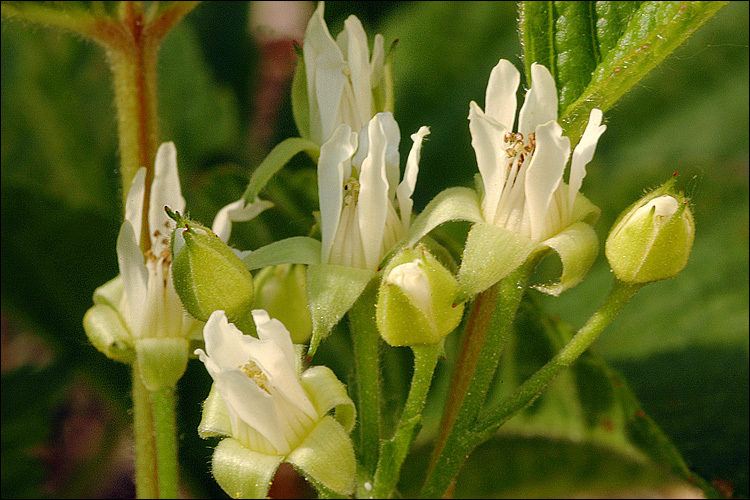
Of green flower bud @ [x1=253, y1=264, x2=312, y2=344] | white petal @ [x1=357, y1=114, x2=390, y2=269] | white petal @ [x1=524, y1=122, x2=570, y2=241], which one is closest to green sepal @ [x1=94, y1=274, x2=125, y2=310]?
green flower bud @ [x1=253, y1=264, x2=312, y2=344]

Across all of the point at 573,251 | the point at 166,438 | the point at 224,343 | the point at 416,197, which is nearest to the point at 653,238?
the point at 573,251

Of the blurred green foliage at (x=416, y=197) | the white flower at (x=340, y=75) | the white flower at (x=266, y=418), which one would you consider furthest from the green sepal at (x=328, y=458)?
the blurred green foliage at (x=416, y=197)

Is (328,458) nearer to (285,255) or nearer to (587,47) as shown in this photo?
(285,255)

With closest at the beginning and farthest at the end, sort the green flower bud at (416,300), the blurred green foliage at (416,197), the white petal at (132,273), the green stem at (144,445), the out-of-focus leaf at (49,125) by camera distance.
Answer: the green flower bud at (416,300), the white petal at (132,273), the green stem at (144,445), the blurred green foliage at (416,197), the out-of-focus leaf at (49,125)

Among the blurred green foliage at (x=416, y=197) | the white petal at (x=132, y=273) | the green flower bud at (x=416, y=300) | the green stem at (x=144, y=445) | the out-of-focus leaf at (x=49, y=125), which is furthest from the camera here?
the out-of-focus leaf at (x=49, y=125)

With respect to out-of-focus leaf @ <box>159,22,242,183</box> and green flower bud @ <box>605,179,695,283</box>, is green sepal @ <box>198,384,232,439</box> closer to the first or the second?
green flower bud @ <box>605,179,695,283</box>

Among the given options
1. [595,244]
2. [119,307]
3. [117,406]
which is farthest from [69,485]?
[595,244]

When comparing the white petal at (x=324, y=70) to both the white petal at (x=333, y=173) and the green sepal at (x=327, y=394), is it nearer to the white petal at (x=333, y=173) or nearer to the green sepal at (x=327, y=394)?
the white petal at (x=333, y=173)
